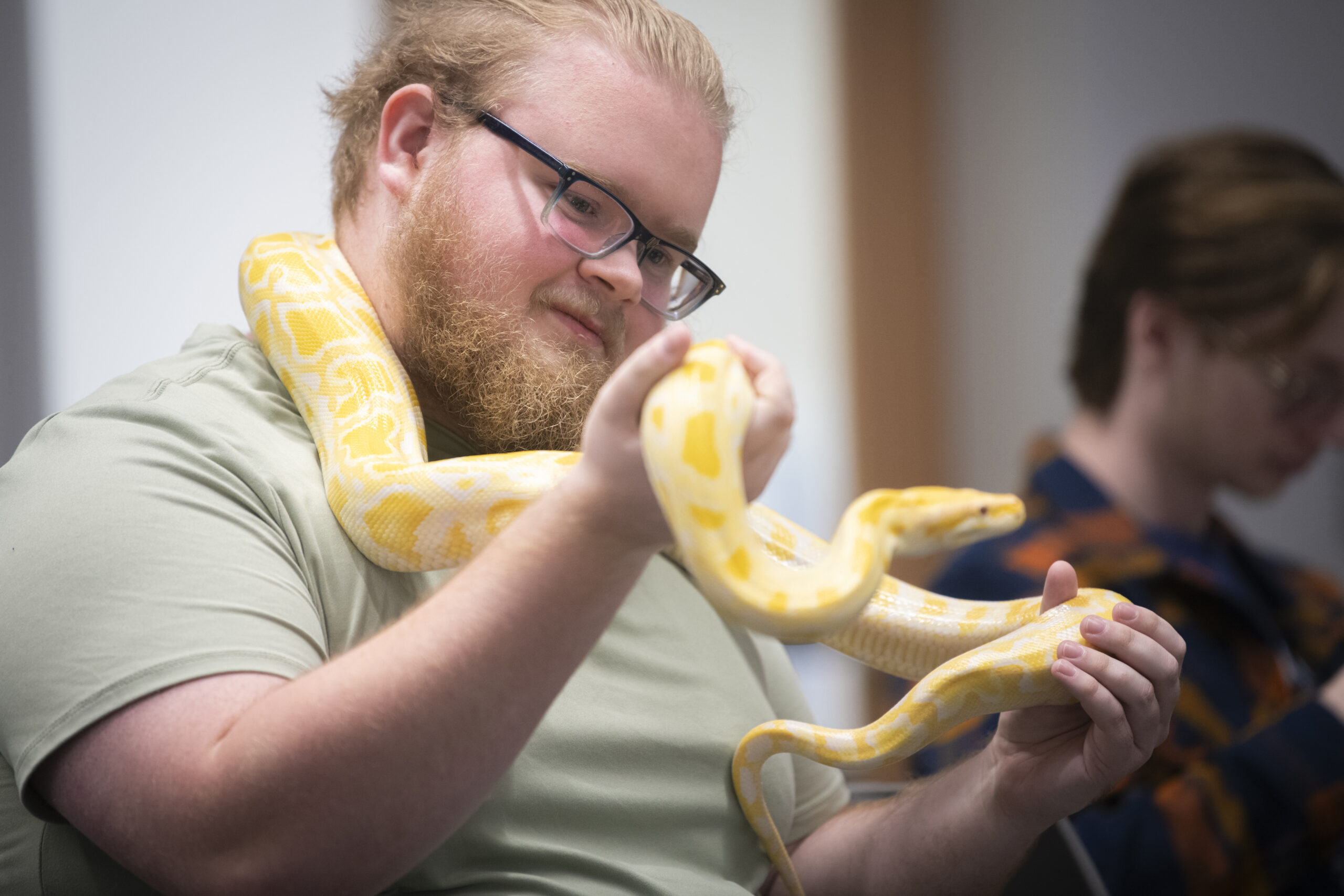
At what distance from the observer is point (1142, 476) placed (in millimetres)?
1902

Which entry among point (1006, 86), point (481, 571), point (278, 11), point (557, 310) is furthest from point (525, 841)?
point (1006, 86)

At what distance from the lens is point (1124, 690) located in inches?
31.7

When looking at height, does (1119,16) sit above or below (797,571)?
above

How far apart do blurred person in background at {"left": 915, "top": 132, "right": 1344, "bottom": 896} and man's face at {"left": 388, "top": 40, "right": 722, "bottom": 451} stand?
34.7 inches

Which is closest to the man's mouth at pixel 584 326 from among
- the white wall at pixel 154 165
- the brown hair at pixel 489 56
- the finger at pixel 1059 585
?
the brown hair at pixel 489 56

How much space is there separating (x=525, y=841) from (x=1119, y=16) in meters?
3.01

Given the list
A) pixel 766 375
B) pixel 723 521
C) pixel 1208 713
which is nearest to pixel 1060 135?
pixel 1208 713

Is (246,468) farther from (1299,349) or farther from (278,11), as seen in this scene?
(1299,349)

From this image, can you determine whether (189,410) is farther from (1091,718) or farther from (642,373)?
(1091,718)

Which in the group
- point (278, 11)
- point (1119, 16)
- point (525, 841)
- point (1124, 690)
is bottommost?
point (525, 841)

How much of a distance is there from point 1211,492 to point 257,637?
188cm

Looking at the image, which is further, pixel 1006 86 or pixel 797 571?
pixel 1006 86

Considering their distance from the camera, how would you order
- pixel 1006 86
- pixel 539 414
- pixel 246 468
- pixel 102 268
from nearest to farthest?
pixel 246 468 < pixel 539 414 < pixel 102 268 < pixel 1006 86

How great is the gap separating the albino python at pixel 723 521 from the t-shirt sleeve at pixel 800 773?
0.12 metres
